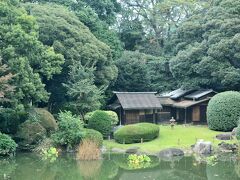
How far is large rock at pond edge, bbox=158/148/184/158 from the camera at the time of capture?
28422 mm

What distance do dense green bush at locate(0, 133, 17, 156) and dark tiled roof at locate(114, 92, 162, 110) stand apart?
40.2ft

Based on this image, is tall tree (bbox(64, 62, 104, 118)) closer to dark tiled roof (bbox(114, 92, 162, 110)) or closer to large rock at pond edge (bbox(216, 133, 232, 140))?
dark tiled roof (bbox(114, 92, 162, 110))

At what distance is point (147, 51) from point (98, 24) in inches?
376

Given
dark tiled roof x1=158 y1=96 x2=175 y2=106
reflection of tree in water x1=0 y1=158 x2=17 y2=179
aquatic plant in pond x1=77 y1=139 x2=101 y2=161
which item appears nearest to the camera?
reflection of tree in water x1=0 y1=158 x2=17 y2=179

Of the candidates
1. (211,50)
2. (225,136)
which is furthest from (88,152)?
(211,50)

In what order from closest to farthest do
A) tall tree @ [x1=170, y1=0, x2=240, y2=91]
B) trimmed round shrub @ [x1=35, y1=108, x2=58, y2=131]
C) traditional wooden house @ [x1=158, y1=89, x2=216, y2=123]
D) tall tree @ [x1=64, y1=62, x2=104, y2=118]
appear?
trimmed round shrub @ [x1=35, y1=108, x2=58, y2=131]
tall tree @ [x1=64, y1=62, x2=104, y2=118]
tall tree @ [x1=170, y1=0, x2=240, y2=91]
traditional wooden house @ [x1=158, y1=89, x2=216, y2=123]

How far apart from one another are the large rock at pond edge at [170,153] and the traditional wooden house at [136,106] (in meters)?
9.87

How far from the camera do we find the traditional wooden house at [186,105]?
39312 millimetres

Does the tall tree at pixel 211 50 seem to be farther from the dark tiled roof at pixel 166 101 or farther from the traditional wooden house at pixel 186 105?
the dark tiled roof at pixel 166 101

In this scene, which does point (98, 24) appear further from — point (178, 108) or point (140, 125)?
point (140, 125)

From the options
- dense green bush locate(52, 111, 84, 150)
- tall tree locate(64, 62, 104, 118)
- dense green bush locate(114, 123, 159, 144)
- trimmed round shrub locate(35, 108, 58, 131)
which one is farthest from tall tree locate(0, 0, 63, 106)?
dense green bush locate(114, 123, 159, 144)

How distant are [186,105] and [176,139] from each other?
292 inches

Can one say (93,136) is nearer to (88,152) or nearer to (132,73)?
(88,152)

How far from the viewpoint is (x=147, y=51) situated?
172 feet
